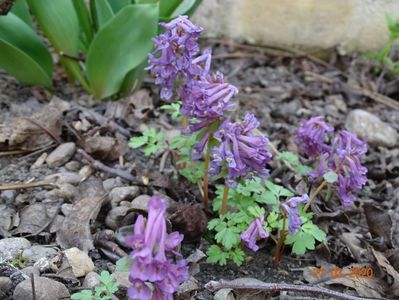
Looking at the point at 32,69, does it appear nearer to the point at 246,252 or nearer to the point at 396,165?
the point at 246,252

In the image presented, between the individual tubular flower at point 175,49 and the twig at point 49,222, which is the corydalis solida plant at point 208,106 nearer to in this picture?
the individual tubular flower at point 175,49

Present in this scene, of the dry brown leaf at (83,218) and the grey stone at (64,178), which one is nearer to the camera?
the dry brown leaf at (83,218)

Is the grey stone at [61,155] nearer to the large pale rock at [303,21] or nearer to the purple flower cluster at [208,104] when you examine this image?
the purple flower cluster at [208,104]

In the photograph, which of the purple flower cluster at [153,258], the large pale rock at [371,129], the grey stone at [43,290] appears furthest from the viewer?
the large pale rock at [371,129]

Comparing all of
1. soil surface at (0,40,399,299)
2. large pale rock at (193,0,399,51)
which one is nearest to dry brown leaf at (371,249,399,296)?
soil surface at (0,40,399,299)

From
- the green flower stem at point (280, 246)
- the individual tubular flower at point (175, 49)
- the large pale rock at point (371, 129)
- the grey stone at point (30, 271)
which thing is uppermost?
the individual tubular flower at point (175, 49)

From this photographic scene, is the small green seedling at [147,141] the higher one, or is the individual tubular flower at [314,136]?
the small green seedling at [147,141]

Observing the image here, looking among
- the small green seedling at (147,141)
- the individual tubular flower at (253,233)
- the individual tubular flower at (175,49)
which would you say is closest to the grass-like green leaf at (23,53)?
the small green seedling at (147,141)

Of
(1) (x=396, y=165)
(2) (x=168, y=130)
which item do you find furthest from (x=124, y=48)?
(1) (x=396, y=165)

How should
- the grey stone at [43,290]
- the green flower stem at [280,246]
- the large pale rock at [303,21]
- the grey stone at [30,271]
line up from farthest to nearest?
the large pale rock at [303,21] → the green flower stem at [280,246] → the grey stone at [30,271] → the grey stone at [43,290]
